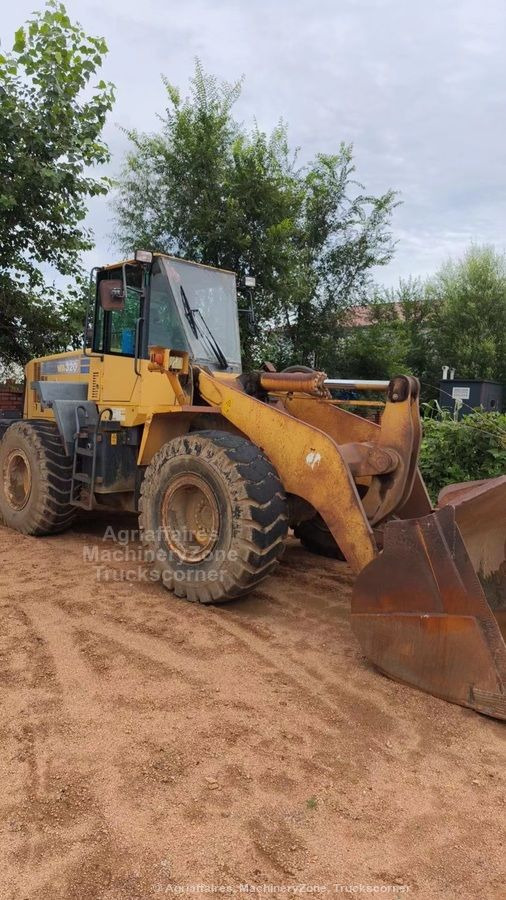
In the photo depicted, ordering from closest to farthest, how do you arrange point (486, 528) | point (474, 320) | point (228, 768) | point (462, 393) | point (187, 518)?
point (228, 768) < point (486, 528) < point (187, 518) < point (462, 393) < point (474, 320)

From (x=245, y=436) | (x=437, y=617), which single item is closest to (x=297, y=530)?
(x=245, y=436)

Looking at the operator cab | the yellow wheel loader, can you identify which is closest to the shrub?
the yellow wheel loader

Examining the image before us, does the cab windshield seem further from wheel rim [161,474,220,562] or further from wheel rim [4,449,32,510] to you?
wheel rim [4,449,32,510]

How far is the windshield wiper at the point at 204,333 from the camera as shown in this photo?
554cm

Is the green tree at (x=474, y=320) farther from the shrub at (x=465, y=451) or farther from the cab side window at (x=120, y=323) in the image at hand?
the cab side window at (x=120, y=323)

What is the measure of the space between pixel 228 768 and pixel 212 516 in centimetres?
215

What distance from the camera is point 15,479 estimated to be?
697 cm

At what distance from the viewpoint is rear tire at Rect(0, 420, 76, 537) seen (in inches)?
251

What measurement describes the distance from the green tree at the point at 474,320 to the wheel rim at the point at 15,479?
17.8m

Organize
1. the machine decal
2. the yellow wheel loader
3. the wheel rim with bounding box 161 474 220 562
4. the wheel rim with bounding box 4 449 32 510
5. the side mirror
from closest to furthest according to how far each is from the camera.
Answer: the yellow wheel loader
the wheel rim with bounding box 161 474 220 562
the side mirror
the machine decal
the wheel rim with bounding box 4 449 32 510

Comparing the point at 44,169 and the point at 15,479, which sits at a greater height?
the point at 44,169

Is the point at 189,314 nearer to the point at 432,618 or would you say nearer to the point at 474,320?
the point at 432,618

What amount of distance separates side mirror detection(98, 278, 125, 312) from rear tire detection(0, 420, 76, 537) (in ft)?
5.89

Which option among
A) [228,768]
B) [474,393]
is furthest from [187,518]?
[474,393]
